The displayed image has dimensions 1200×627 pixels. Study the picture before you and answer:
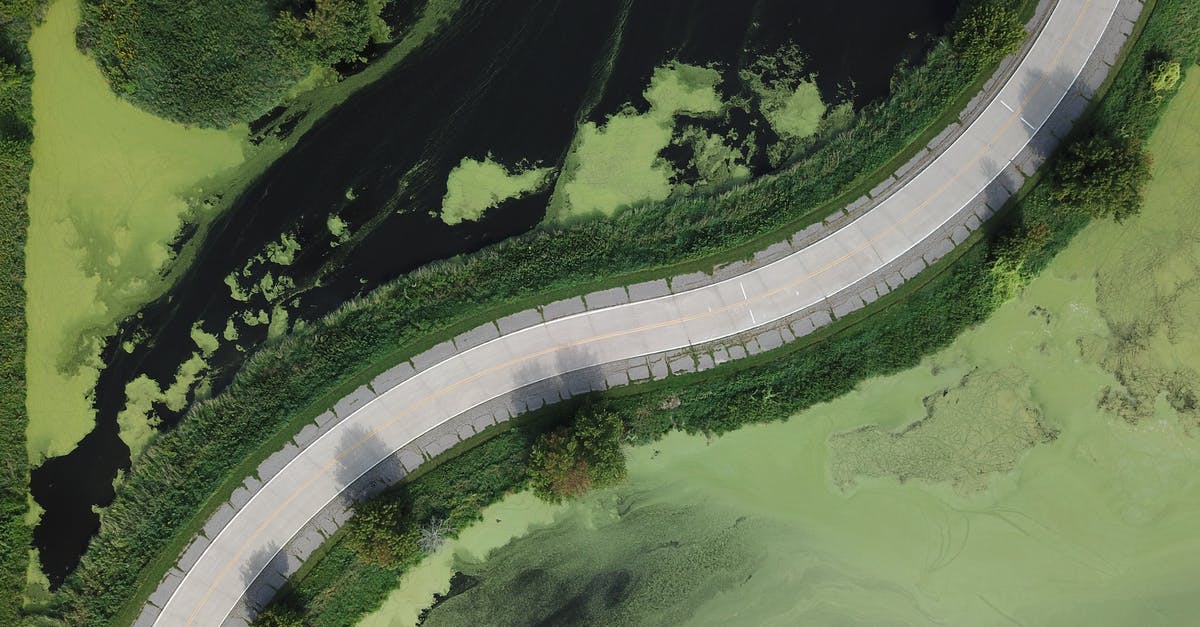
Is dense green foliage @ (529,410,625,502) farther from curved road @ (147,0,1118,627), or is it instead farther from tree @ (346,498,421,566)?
tree @ (346,498,421,566)

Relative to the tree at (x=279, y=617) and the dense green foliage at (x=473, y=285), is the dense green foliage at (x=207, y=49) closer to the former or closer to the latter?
the dense green foliage at (x=473, y=285)

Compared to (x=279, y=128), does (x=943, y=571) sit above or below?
below

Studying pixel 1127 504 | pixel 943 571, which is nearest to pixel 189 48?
pixel 943 571

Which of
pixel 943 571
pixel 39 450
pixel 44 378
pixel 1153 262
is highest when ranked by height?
pixel 44 378

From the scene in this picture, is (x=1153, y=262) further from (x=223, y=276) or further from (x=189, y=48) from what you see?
(x=189, y=48)

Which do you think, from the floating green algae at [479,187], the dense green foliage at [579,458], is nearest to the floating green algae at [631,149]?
the floating green algae at [479,187]
